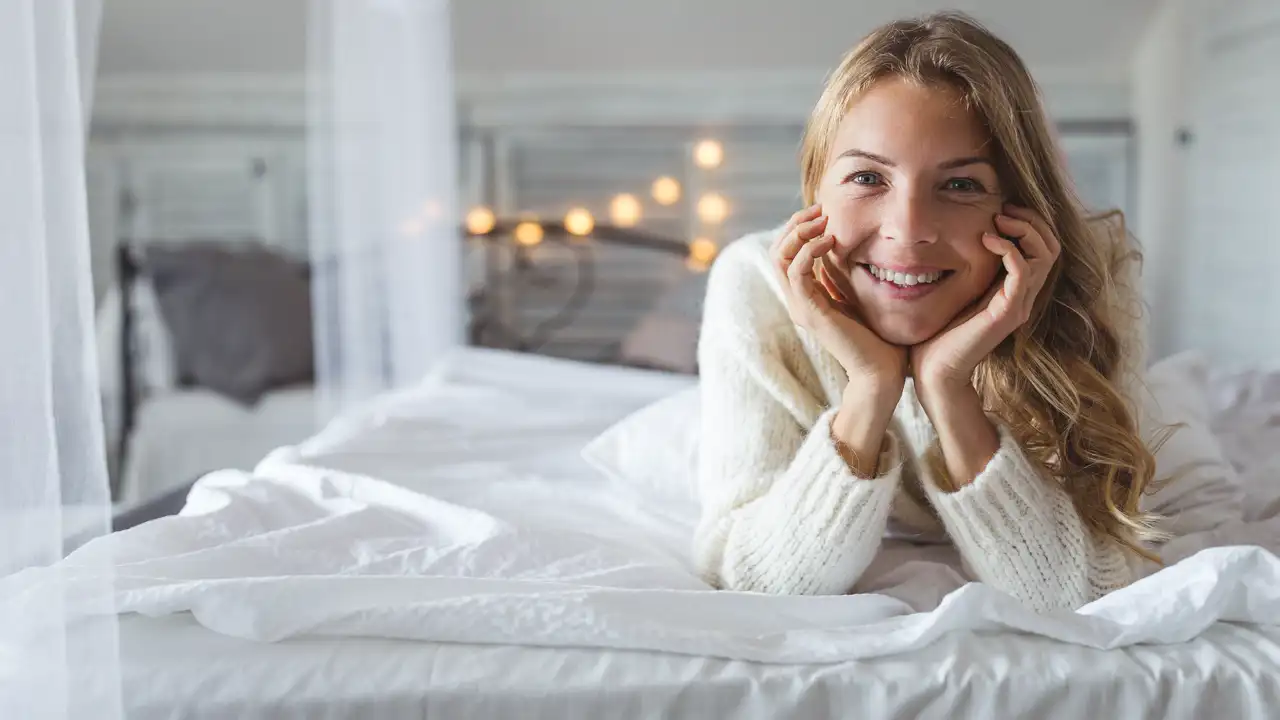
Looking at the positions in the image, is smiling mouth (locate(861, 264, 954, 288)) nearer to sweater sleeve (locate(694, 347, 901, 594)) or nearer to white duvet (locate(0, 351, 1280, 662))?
sweater sleeve (locate(694, 347, 901, 594))

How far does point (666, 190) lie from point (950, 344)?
10.2 ft

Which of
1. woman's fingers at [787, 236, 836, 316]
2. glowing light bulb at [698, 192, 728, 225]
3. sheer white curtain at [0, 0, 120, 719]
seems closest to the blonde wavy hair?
woman's fingers at [787, 236, 836, 316]

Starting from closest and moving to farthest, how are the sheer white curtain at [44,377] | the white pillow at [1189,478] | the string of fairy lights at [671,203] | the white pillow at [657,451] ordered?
the sheer white curtain at [44,377], the white pillow at [1189,478], the white pillow at [657,451], the string of fairy lights at [671,203]

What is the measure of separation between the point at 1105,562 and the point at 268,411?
107 inches

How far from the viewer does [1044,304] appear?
1118 millimetres

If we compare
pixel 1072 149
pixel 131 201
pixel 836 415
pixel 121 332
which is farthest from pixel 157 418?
pixel 1072 149

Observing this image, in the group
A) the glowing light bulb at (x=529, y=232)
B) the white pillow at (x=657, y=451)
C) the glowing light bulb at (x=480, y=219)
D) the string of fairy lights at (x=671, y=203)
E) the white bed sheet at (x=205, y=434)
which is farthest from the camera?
the string of fairy lights at (x=671, y=203)

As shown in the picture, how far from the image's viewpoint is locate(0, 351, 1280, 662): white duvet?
2.97 feet

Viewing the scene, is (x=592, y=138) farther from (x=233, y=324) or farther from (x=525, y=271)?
(x=233, y=324)

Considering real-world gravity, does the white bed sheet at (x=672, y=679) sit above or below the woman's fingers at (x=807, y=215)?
below

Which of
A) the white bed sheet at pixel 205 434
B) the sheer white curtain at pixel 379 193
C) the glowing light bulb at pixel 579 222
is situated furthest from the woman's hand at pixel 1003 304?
the glowing light bulb at pixel 579 222

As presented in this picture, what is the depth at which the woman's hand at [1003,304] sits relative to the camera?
1017mm

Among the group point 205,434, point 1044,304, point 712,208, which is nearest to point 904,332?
point 1044,304

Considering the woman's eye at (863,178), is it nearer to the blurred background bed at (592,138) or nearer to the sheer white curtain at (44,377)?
the sheer white curtain at (44,377)
